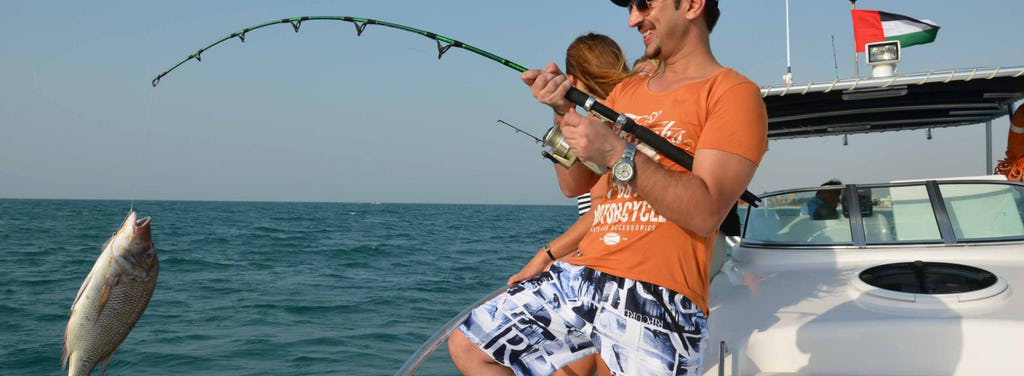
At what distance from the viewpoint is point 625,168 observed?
1843mm

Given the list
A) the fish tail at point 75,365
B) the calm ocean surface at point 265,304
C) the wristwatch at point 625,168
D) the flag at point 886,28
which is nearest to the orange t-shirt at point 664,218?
the wristwatch at point 625,168

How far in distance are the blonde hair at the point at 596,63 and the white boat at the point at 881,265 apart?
1.04 metres

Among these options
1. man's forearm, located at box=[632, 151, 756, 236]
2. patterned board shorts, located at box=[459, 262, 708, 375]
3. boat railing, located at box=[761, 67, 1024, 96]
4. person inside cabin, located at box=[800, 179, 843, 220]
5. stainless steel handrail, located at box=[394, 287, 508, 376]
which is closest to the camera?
man's forearm, located at box=[632, 151, 756, 236]

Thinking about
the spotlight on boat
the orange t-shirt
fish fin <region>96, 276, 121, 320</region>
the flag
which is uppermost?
the flag

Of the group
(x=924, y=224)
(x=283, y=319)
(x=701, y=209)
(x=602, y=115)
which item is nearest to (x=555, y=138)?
(x=602, y=115)

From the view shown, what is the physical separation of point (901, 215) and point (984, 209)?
0.46 metres

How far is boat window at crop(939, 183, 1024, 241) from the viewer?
468 cm

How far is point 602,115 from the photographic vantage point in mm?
2135

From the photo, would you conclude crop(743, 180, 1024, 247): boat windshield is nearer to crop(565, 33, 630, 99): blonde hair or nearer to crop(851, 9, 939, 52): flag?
crop(851, 9, 939, 52): flag

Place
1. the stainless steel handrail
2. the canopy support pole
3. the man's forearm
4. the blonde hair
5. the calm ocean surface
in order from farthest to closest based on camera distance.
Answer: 1. the calm ocean surface
2. the canopy support pole
3. the blonde hair
4. the stainless steel handrail
5. the man's forearm

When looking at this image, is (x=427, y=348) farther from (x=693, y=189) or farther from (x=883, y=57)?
(x=883, y=57)

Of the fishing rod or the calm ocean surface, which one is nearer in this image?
the fishing rod

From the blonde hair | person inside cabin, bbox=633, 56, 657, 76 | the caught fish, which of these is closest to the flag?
the blonde hair

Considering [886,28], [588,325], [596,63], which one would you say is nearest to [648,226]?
[588,325]
